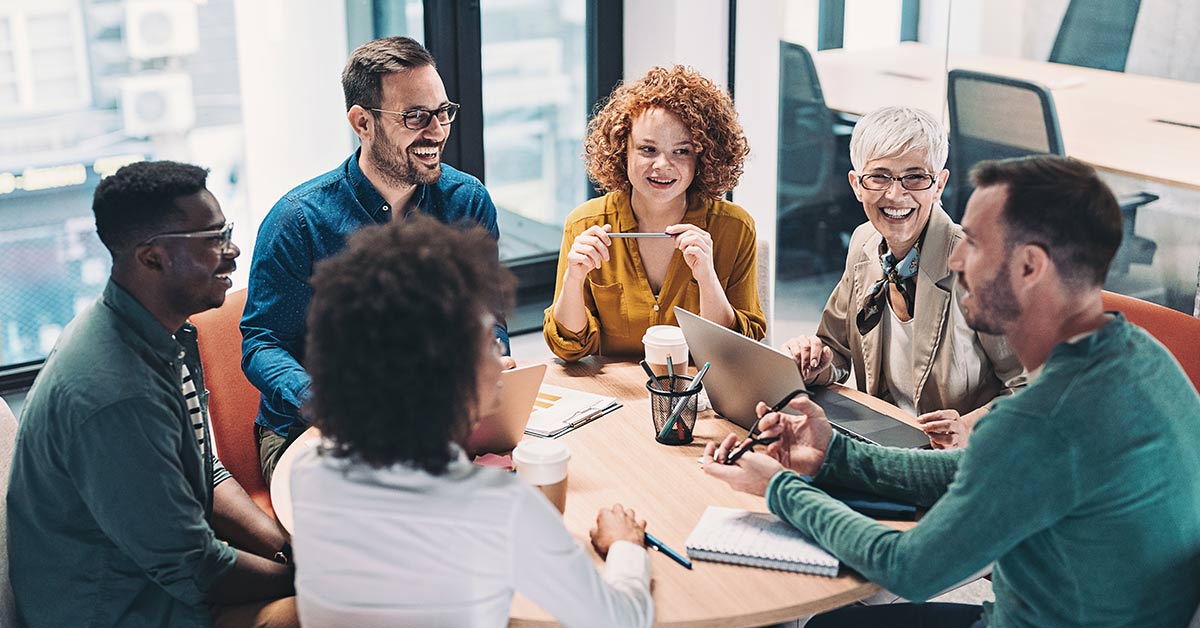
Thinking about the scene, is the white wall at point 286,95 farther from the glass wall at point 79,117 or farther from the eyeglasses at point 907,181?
the eyeglasses at point 907,181

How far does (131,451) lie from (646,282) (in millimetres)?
1349

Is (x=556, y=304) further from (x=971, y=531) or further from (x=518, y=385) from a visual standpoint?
(x=971, y=531)

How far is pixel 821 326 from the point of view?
108 inches

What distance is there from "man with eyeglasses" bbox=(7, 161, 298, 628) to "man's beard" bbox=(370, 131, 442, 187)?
2.81ft

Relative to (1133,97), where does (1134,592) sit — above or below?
below

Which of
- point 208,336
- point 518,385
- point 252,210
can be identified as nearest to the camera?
point 518,385

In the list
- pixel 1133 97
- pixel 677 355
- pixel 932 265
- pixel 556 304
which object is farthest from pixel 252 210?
pixel 1133 97

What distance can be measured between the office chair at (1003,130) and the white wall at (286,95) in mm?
2008

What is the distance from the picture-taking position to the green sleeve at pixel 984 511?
1518 mm

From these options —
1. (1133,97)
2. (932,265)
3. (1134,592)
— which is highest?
(1133,97)

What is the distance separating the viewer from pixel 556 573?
1.44m

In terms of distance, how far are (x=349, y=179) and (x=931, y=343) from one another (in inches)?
53.7

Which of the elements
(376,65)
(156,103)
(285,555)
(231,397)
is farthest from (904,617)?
(156,103)

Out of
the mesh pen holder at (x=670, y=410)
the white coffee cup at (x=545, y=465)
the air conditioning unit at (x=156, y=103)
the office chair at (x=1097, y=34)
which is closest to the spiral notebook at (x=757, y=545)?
the white coffee cup at (x=545, y=465)
